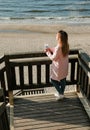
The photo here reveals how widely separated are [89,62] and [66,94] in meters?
1.43

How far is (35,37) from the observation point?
21.4 metres

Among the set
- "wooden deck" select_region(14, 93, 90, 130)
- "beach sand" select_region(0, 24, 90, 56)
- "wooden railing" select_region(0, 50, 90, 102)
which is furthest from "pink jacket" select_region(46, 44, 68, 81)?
"beach sand" select_region(0, 24, 90, 56)

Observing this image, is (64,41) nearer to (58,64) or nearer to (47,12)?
(58,64)

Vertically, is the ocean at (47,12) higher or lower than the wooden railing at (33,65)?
lower

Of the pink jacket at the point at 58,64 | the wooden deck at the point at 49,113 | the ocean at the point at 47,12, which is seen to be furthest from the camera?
the ocean at the point at 47,12

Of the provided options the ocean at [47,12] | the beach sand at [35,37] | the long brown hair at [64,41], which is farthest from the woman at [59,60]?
the ocean at [47,12]

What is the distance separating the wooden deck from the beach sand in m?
8.91

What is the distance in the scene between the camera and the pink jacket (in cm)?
612

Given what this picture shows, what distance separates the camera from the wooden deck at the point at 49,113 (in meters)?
5.85

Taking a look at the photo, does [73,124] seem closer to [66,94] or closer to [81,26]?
[66,94]

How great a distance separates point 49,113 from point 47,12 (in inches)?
1164

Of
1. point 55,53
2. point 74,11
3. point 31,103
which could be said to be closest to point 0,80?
point 31,103

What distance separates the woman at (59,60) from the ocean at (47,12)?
22239mm

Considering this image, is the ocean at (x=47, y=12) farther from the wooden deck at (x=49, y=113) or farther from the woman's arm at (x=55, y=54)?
the woman's arm at (x=55, y=54)
